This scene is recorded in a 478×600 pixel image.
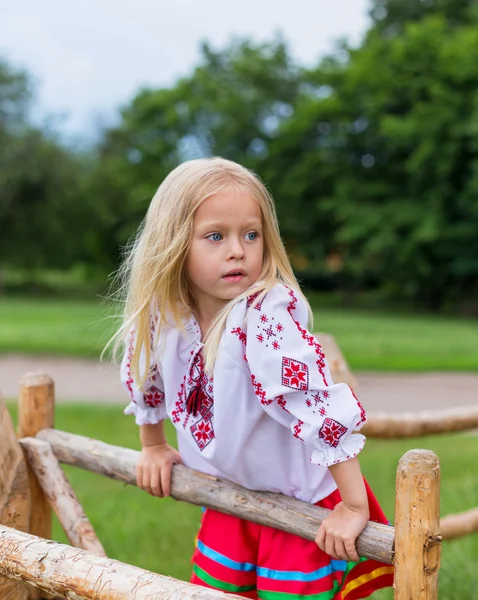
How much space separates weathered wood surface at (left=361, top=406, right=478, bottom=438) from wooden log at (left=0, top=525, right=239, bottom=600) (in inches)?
69.3

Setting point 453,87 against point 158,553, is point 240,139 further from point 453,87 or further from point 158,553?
point 158,553

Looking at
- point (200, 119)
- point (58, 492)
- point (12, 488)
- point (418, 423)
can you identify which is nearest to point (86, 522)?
point (58, 492)

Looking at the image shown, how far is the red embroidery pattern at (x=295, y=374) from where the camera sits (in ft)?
5.29

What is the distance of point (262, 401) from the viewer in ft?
5.44

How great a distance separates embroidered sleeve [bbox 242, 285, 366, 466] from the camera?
1610 millimetres

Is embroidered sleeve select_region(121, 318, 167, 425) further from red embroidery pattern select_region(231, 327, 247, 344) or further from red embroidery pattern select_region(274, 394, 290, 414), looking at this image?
red embroidery pattern select_region(274, 394, 290, 414)

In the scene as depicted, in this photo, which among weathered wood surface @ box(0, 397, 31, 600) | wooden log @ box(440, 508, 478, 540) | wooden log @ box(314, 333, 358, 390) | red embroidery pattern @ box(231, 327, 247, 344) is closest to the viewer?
red embroidery pattern @ box(231, 327, 247, 344)

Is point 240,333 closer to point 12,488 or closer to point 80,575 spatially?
point 80,575

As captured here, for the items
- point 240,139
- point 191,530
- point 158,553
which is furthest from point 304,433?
point 240,139

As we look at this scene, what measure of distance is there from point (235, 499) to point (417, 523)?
1.63ft

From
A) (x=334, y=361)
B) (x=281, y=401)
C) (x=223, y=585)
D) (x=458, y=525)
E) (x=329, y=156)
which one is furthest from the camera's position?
(x=329, y=156)

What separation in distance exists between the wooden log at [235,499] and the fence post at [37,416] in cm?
19

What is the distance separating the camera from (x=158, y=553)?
13.5 ft

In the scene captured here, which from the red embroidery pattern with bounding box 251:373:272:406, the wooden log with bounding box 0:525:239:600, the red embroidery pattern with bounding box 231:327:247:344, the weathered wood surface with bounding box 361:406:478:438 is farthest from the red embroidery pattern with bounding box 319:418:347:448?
the weathered wood surface with bounding box 361:406:478:438
